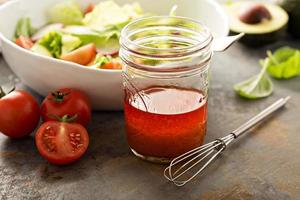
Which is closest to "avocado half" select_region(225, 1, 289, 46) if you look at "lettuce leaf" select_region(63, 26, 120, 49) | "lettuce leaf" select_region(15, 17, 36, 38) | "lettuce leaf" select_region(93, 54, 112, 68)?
"lettuce leaf" select_region(63, 26, 120, 49)

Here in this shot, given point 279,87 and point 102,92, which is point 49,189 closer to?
point 102,92

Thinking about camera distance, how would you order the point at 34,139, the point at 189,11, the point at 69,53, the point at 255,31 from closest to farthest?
the point at 34,139 < the point at 69,53 < the point at 189,11 < the point at 255,31

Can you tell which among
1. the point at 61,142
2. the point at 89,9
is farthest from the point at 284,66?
the point at 61,142

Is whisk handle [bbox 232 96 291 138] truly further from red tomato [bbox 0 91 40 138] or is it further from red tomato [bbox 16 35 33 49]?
red tomato [bbox 16 35 33 49]

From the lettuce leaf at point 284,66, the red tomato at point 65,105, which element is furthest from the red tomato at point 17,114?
the lettuce leaf at point 284,66

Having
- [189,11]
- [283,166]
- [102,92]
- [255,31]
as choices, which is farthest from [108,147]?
[255,31]

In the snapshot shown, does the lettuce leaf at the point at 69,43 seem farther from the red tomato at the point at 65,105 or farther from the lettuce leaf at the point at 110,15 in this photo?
the red tomato at the point at 65,105
